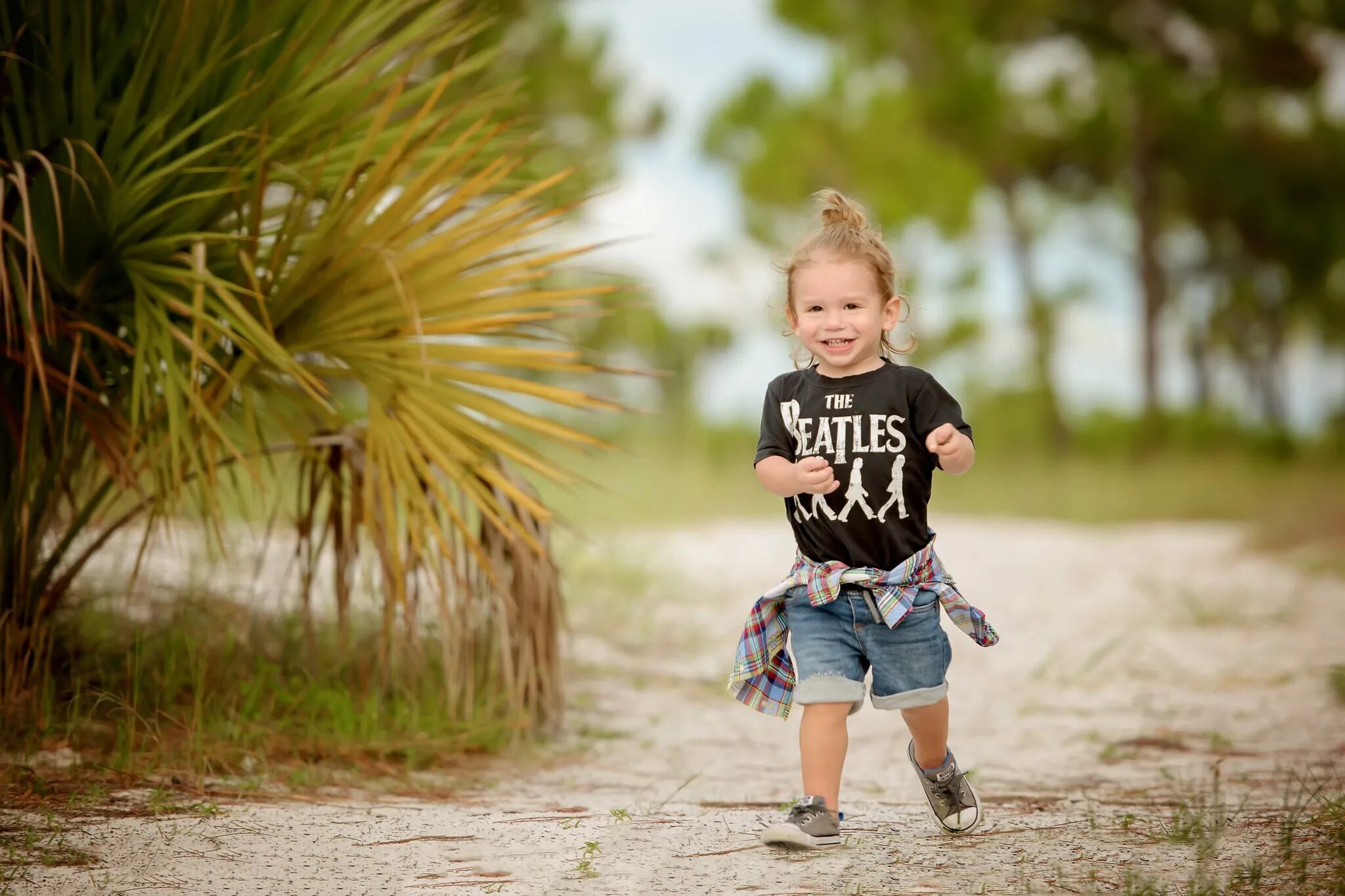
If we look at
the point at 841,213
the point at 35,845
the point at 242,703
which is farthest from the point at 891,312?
the point at 242,703

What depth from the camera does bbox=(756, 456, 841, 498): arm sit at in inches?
108

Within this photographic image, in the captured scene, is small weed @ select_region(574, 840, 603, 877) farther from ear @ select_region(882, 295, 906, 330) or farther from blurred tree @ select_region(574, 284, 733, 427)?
blurred tree @ select_region(574, 284, 733, 427)

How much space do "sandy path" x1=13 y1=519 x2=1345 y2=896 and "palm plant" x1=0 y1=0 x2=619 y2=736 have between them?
816 millimetres

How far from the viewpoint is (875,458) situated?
2838 mm

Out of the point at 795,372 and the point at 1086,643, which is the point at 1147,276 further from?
the point at 795,372

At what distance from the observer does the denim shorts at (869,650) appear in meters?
2.86

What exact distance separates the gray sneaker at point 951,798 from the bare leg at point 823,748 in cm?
25

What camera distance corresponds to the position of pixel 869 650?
2.90 metres

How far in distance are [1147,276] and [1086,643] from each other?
48.2ft

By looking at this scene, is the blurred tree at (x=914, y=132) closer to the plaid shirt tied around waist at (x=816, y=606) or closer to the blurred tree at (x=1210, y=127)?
the blurred tree at (x=1210, y=127)

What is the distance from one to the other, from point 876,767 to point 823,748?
1604 mm

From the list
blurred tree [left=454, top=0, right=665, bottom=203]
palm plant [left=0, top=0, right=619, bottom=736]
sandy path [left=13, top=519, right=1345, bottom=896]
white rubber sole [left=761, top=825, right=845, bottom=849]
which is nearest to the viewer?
sandy path [left=13, top=519, right=1345, bottom=896]

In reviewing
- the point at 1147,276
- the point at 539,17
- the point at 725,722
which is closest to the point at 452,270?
the point at 725,722

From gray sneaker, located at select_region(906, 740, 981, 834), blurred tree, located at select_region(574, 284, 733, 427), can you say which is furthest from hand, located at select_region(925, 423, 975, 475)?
blurred tree, located at select_region(574, 284, 733, 427)
